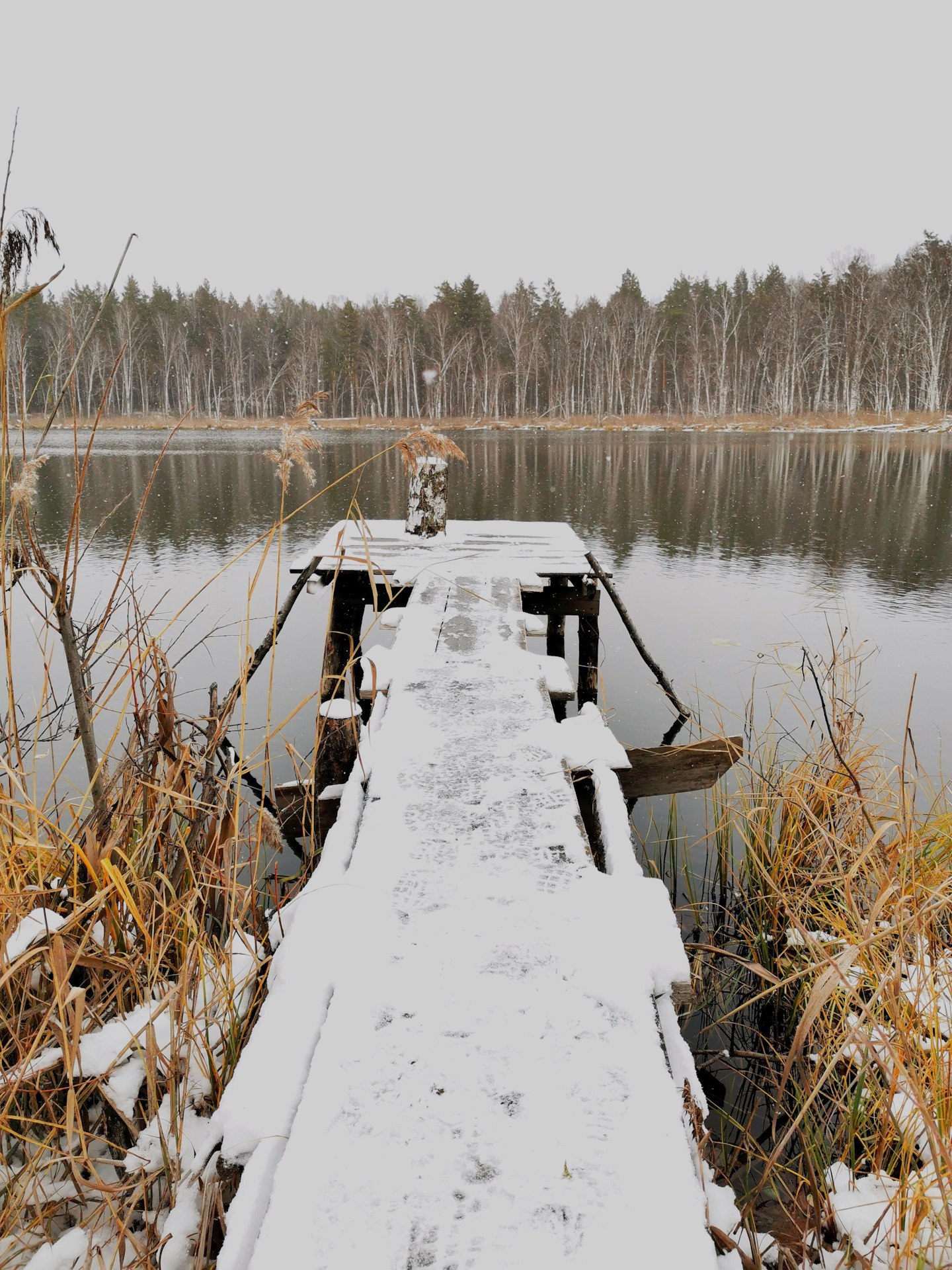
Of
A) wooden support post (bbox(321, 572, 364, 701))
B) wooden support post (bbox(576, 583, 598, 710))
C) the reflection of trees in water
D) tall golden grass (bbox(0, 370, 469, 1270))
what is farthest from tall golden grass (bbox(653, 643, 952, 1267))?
the reflection of trees in water

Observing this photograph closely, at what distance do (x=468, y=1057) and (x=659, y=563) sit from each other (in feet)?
33.8

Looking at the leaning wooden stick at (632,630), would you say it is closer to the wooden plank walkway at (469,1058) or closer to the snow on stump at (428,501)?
the snow on stump at (428,501)

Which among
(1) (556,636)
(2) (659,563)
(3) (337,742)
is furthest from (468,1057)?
(2) (659,563)

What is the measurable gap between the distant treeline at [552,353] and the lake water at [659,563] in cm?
2047

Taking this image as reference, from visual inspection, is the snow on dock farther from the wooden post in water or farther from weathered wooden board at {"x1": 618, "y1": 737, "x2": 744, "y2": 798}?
the wooden post in water

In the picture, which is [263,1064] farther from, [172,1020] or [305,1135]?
[172,1020]

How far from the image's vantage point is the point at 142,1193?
1.49 metres

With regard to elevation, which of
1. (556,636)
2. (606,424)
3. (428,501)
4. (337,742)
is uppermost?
(606,424)

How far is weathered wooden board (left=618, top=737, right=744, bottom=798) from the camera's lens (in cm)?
320

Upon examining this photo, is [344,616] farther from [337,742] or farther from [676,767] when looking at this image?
[676,767]

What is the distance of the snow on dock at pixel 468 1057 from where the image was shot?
1102mm

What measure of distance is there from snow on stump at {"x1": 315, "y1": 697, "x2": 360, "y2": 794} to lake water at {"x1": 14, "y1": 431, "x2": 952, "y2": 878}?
54 centimetres

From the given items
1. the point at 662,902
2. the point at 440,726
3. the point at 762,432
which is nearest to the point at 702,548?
the point at 440,726

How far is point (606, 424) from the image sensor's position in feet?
150
